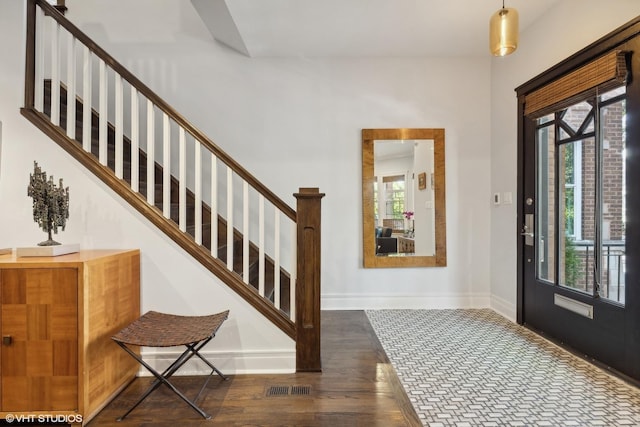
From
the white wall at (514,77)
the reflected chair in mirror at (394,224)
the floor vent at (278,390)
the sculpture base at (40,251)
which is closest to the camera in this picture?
the sculpture base at (40,251)

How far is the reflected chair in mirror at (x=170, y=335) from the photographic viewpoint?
1834 mm

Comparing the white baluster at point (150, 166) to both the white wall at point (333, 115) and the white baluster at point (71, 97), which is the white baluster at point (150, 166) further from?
the white wall at point (333, 115)

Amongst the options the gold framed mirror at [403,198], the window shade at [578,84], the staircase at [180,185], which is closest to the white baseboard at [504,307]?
the gold framed mirror at [403,198]

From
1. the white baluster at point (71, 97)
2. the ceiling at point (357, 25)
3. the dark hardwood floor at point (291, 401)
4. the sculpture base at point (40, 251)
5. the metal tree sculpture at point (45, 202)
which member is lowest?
the dark hardwood floor at point (291, 401)

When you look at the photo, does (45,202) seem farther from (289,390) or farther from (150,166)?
(289,390)

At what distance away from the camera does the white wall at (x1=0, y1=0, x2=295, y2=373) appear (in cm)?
229

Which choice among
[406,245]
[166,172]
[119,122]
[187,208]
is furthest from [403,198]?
[119,122]

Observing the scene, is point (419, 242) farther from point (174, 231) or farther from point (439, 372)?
point (174, 231)

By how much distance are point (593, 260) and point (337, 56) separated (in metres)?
3.07

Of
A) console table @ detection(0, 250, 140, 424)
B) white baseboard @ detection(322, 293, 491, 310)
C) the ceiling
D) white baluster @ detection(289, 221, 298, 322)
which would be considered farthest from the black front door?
console table @ detection(0, 250, 140, 424)

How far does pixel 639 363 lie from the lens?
2.18 m

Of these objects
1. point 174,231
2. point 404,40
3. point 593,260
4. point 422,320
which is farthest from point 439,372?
point 404,40

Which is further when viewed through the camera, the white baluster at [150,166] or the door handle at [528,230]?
the door handle at [528,230]

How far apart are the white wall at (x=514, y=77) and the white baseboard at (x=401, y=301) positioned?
22 cm
